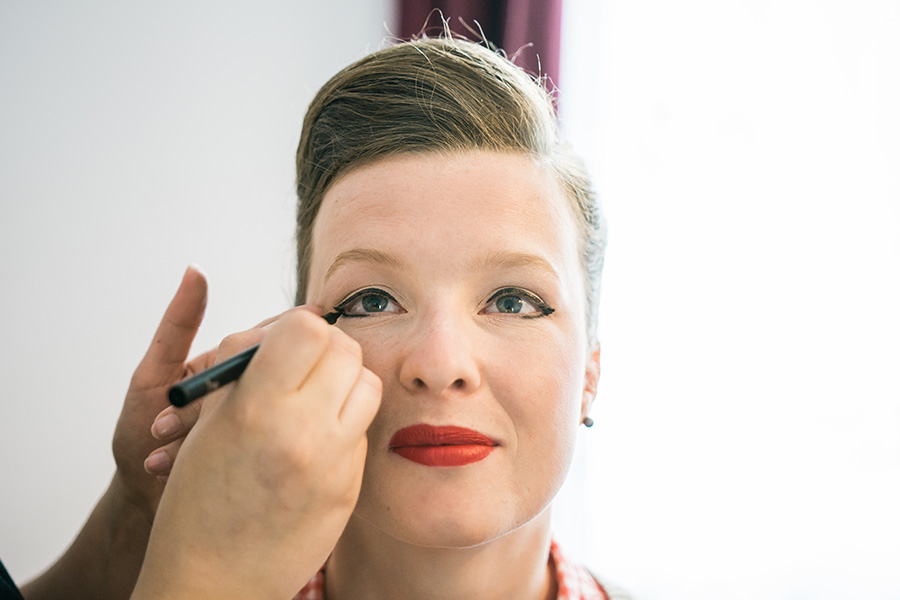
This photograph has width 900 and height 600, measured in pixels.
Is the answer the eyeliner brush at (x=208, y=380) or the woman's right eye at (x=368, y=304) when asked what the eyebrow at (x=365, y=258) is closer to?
the woman's right eye at (x=368, y=304)

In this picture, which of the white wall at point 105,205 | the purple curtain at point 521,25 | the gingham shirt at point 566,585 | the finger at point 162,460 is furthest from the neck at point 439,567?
the purple curtain at point 521,25

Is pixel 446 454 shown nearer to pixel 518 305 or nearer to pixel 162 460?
pixel 518 305

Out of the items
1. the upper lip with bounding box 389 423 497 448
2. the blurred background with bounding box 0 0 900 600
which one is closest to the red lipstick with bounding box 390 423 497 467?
the upper lip with bounding box 389 423 497 448

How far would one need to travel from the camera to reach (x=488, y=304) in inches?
33.9

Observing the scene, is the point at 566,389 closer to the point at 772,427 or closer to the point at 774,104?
the point at 772,427

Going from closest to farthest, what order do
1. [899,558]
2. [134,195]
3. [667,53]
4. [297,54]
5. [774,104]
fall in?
[899,558] → [774,104] → [667,53] → [134,195] → [297,54]

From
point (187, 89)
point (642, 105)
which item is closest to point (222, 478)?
point (642, 105)

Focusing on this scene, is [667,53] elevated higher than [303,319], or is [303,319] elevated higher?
[667,53]

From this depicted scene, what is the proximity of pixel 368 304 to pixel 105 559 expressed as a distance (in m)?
0.65

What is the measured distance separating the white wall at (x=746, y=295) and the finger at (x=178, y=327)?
46.2 inches

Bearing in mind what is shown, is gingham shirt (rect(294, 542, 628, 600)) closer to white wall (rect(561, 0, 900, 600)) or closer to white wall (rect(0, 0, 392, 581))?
white wall (rect(561, 0, 900, 600))

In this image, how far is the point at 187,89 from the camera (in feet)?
6.95

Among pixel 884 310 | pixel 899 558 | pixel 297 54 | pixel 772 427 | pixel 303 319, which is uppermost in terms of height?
pixel 297 54

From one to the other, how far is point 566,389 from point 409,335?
20cm
